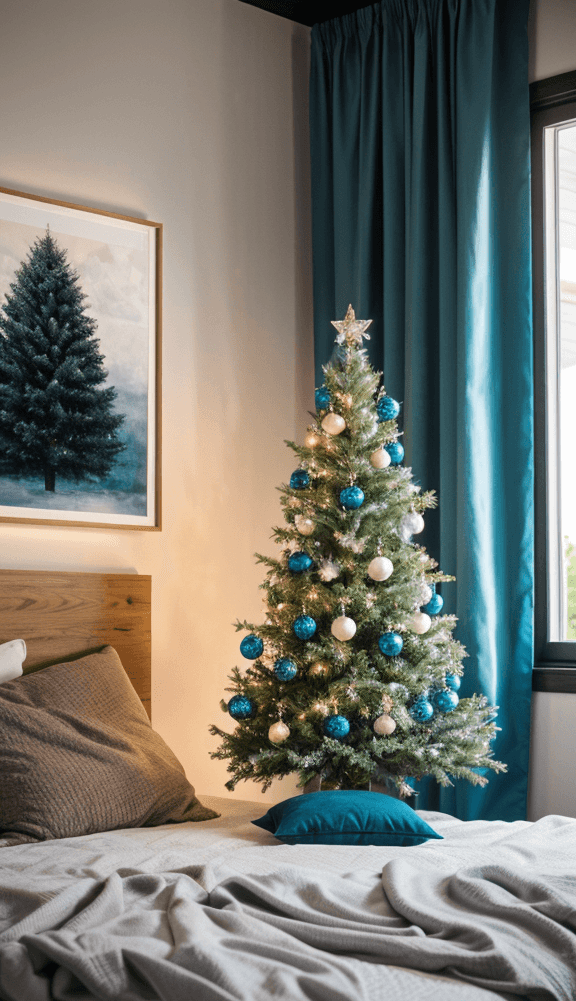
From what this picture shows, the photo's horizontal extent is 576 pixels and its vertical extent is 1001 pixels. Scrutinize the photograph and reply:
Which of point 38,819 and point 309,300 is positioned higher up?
point 309,300

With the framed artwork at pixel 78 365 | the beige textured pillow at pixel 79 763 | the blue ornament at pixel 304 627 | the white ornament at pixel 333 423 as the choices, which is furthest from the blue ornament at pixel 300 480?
the beige textured pillow at pixel 79 763

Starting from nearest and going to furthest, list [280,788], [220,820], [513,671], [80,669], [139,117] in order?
[220,820] < [80,669] < [513,671] < [139,117] < [280,788]

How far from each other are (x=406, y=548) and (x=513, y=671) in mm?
582

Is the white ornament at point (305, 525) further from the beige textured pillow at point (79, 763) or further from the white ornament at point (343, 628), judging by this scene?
the beige textured pillow at point (79, 763)

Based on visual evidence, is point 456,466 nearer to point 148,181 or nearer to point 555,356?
point 555,356

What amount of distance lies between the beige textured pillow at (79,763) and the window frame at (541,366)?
1186 mm

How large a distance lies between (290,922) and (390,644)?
1305mm

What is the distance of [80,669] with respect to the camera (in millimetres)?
2838

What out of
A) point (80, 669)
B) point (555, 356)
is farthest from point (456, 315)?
point (80, 669)

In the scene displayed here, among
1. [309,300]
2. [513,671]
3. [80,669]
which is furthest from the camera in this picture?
[309,300]

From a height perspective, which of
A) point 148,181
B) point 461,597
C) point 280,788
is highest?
point 148,181

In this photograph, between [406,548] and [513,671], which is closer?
[406,548]

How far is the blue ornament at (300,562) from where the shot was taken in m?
2.85

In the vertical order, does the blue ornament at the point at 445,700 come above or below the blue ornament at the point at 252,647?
below
